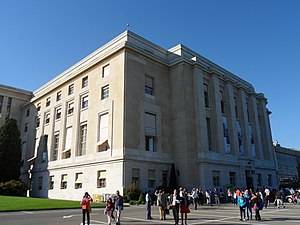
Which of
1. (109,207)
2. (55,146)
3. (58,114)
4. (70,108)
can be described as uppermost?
(70,108)

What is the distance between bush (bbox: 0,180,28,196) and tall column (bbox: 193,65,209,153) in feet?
86.3

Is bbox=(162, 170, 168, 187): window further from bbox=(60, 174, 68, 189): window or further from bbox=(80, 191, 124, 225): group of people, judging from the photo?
bbox=(80, 191, 124, 225): group of people

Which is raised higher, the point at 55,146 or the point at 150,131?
the point at 150,131

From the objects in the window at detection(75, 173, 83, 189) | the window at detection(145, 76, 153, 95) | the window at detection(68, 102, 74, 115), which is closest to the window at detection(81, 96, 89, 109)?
the window at detection(68, 102, 74, 115)

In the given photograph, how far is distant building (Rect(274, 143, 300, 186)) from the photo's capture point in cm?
7200

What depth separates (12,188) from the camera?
38.4 meters

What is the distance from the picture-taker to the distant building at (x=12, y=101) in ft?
175

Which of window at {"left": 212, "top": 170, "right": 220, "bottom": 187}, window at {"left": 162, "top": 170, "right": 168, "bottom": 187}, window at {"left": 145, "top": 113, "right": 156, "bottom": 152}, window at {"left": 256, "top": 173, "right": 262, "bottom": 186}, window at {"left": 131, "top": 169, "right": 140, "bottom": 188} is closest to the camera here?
window at {"left": 131, "top": 169, "right": 140, "bottom": 188}

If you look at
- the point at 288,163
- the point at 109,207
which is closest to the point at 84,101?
the point at 109,207

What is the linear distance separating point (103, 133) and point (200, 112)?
1337 centimetres

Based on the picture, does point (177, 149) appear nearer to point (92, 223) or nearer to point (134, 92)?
point (134, 92)

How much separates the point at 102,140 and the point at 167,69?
14413 millimetres

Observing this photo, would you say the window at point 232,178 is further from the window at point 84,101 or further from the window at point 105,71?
the window at point 84,101

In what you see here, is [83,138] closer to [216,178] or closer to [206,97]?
[216,178]
